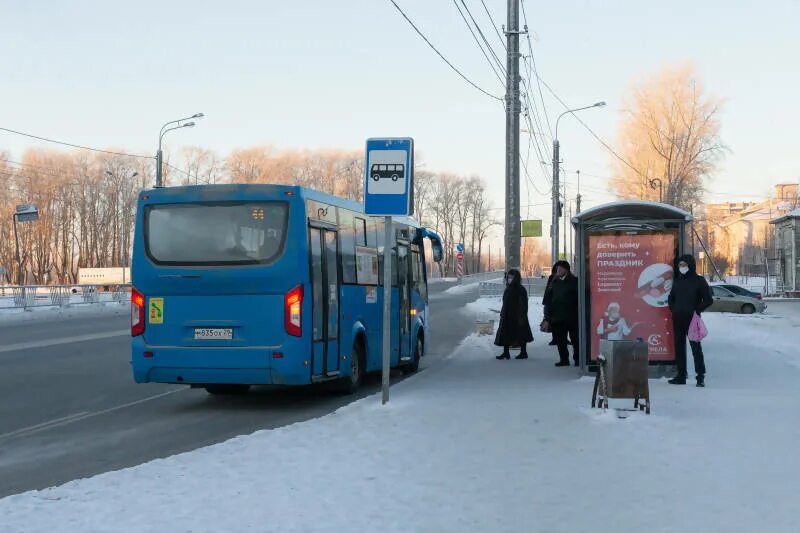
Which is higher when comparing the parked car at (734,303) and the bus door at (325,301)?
the bus door at (325,301)

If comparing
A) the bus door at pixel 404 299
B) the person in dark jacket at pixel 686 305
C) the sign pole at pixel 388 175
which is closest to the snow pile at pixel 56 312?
the bus door at pixel 404 299

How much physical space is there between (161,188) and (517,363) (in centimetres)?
774

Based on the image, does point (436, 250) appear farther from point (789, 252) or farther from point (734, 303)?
point (789, 252)

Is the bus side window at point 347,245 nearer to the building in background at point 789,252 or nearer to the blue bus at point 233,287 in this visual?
the blue bus at point 233,287

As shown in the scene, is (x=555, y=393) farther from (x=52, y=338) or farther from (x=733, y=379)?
(x=52, y=338)

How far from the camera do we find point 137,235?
10.7m

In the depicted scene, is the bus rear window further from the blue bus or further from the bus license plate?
the bus license plate

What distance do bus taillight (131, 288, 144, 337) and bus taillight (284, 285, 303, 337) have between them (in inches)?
72.0

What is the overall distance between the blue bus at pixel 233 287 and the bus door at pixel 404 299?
3565 millimetres

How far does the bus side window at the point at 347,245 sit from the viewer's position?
11711 millimetres

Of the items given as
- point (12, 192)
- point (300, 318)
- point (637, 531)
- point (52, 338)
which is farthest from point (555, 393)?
point (12, 192)

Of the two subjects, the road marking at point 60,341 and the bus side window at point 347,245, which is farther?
the road marking at point 60,341

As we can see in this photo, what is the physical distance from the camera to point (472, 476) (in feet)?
21.0

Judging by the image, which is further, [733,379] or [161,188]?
[733,379]
